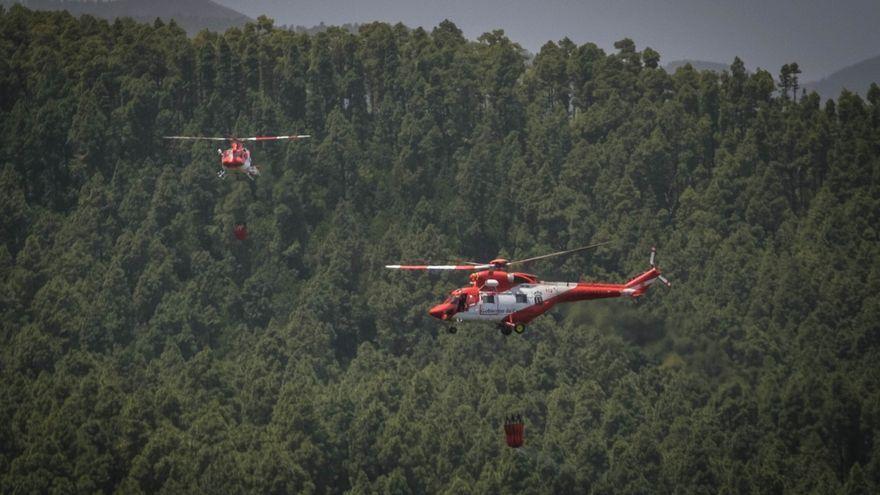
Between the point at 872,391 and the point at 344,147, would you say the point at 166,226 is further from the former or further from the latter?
the point at 872,391

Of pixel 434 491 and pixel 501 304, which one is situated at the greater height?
pixel 501 304

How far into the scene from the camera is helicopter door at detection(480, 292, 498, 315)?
9375 centimetres

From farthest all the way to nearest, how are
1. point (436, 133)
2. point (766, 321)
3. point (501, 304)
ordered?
1. point (436, 133)
2. point (766, 321)
3. point (501, 304)

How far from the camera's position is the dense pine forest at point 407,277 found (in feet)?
484

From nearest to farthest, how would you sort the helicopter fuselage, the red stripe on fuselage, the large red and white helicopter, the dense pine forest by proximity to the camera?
1. the large red and white helicopter
2. the helicopter fuselage
3. the red stripe on fuselage
4. the dense pine forest

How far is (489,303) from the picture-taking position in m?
93.8

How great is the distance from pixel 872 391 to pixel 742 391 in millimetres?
21364

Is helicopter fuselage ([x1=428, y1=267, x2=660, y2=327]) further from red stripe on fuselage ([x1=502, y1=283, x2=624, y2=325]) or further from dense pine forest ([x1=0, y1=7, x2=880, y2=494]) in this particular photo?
dense pine forest ([x1=0, y1=7, x2=880, y2=494])

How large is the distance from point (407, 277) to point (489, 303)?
297ft

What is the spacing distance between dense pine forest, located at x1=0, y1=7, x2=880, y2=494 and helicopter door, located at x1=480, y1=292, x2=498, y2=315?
4104 cm

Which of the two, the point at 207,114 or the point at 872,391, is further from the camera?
the point at 207,114

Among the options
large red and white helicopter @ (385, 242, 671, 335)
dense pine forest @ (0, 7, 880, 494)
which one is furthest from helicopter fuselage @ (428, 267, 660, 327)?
dense pine forest @ (0, 7, 880, 494)

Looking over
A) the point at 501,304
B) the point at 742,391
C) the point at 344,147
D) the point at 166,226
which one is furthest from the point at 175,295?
the point at 501,304

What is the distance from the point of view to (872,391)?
157 metres
